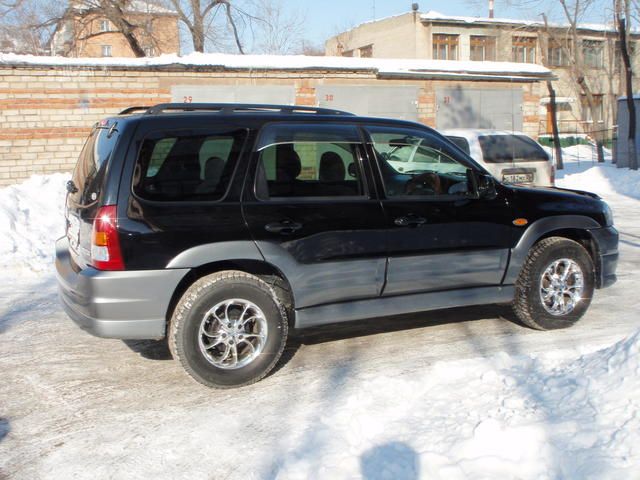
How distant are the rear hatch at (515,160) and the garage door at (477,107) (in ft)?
28.7

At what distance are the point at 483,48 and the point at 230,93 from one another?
37.6 metres

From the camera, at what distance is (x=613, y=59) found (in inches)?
1869

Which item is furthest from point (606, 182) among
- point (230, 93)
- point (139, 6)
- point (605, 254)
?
point (139, 6)

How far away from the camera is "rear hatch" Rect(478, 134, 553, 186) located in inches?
448

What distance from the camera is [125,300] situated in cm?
446

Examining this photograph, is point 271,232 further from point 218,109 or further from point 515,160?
point 515,160

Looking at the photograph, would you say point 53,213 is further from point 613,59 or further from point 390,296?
point 613,59

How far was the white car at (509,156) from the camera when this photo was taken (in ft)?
37.4

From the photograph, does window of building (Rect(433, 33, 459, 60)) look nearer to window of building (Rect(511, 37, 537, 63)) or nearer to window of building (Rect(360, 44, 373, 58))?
window of building (Rect(511, 37, 537, 63))

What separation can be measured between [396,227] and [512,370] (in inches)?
52.7

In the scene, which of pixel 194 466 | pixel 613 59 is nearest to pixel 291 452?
pixel 194 466

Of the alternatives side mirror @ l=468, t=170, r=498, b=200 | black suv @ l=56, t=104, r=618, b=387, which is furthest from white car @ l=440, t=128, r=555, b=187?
side mirror @ l=468, t=170, r=498, b=200

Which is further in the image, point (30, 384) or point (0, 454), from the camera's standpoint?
point (30, 384)

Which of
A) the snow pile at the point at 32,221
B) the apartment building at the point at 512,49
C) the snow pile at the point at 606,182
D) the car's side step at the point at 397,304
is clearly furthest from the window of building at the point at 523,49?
the car's side step at the point at 397,304
